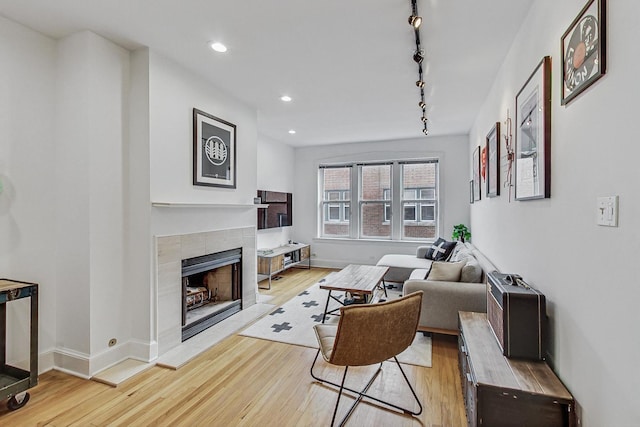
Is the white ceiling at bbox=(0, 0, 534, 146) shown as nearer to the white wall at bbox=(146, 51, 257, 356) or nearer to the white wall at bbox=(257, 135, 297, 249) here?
the white wall at bbox=(146, 51, 257, 356)

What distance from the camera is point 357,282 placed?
3574 millimetres

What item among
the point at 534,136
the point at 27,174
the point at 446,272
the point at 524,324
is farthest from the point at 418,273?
the point at 27,174

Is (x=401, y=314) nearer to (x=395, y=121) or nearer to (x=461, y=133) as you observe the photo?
(x=395, y=121)

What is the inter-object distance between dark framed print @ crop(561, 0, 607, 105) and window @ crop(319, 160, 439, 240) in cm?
481

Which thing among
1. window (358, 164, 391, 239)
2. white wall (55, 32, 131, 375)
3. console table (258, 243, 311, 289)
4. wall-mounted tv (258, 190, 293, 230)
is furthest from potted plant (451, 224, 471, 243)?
white wall (55, 32, 131, 375)

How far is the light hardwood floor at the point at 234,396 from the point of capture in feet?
6.50

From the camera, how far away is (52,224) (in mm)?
2594

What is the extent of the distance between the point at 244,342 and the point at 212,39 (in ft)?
9.22

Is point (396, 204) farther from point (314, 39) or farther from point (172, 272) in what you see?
point (172, 272)

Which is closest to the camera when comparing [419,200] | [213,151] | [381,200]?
[213,151]

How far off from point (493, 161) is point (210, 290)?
3.60m

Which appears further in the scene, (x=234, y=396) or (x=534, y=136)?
(x=234, y=396)

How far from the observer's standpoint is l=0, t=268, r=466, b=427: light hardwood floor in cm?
198

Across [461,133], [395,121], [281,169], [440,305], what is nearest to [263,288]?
[281,169]
